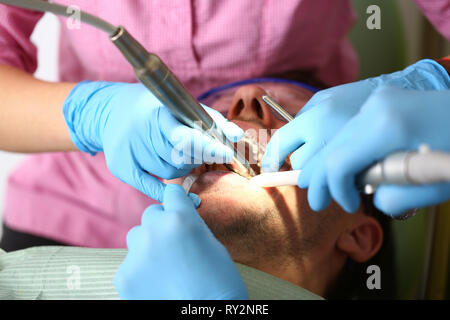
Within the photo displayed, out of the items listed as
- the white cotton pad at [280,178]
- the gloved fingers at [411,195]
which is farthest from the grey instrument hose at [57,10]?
the gloved fingers at [411,195]

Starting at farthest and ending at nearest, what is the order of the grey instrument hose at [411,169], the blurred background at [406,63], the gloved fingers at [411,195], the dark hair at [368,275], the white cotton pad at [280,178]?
the blurred background at [406,63] < the dark hair at [368,275] < the white cotton pad at [280,178] < the gloved fingers at [411,195] < the grey instrument hose at [411,169]

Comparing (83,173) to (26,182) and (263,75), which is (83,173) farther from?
(263,75)

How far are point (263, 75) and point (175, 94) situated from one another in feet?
1.89

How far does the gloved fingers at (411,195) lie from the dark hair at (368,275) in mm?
487

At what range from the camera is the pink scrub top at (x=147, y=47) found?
3.43ft

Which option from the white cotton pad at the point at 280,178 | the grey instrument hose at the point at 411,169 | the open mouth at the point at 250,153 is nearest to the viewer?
the grey instrument hose at the point at 411,169

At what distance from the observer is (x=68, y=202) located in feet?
4.33

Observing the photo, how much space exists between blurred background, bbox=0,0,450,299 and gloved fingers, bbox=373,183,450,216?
0.90 meters

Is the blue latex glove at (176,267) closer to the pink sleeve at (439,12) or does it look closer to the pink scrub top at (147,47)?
the pink scrub top at (147,47)

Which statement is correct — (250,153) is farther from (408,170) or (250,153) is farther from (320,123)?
(408,170)

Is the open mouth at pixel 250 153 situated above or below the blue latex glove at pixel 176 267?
above

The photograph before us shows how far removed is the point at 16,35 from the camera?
1.05 metres

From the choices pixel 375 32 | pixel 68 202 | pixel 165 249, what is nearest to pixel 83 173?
pixel 68 202

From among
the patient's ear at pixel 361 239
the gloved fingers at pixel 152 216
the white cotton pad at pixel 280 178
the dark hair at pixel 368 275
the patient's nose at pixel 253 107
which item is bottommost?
the dark hair at pixel 368 275
